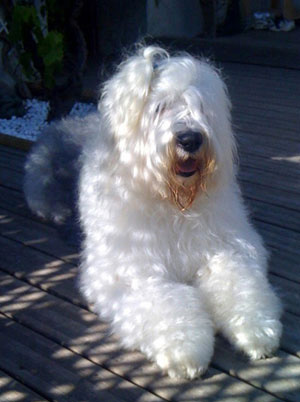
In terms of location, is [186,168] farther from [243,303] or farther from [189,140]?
[243,303]

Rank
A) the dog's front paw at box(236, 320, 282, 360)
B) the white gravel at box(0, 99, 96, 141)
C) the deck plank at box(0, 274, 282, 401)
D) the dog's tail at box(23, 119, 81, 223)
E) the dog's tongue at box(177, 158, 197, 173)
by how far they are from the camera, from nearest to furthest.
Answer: the deck plank at box(0, 274, 282, 401) < the dog's front paw at box(236, 320, 282, 360) < the dog's tongue at box(177, 158, 197, 173) < the dog's tail at box(23, 119, 81, 223) < the white gravel at box(0, 99, 96, 141)

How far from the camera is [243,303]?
7.81 feet

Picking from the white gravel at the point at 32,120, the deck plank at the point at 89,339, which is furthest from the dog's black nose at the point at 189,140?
the white gravel at the point at 32,120

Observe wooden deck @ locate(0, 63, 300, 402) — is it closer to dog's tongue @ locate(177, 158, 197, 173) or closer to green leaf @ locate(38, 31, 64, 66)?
dog's tongue @ locate(177, 158, 197, 173)

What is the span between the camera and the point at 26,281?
115 inches

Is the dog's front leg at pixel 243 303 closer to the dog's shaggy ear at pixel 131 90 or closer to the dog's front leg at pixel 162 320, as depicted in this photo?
the dog's front leg at pixel 162 320

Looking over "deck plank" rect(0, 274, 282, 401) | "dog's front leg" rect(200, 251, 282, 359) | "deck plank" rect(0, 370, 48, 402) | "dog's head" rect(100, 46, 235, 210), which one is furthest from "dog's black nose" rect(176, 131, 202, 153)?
"deck plank" rect(0, 370, 48, 402)

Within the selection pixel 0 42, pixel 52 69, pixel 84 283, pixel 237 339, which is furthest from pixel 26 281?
pixel 0 42

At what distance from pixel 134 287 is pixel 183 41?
5955 mm

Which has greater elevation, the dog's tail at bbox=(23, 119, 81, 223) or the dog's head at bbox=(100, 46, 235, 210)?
the dog's head at bbox=(100, 46, 235, 210)

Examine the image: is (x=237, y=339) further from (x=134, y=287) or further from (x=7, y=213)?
(x=7, y=213)

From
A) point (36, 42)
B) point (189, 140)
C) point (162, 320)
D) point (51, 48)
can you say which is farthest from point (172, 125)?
point (36, 42)

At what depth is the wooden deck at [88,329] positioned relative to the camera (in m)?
2.15

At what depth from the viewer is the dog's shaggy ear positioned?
2398 mm
